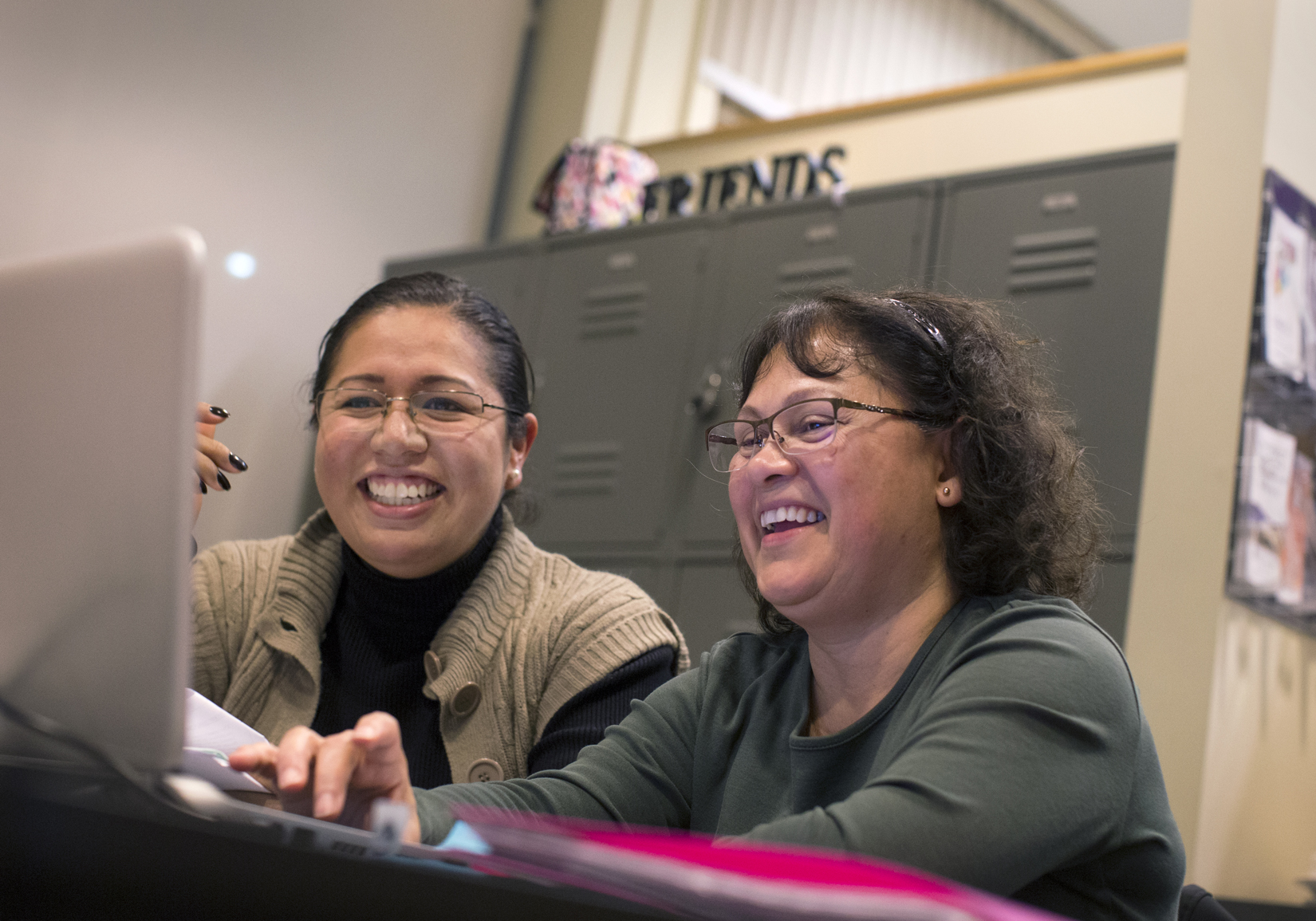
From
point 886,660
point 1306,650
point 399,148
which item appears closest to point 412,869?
point 886,660

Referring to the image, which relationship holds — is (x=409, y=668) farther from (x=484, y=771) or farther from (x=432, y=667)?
(x=484, y=771)

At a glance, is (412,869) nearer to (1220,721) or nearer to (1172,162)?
(1220,721)

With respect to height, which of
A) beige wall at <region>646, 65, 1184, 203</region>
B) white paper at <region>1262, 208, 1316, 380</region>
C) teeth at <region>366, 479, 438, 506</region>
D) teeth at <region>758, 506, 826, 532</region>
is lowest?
teeth at <region>758, 506, 826, 532</region>

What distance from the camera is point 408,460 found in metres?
1.61

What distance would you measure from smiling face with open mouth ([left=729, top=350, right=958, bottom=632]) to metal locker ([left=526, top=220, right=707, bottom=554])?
2.02 metres

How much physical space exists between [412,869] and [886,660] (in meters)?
0.61

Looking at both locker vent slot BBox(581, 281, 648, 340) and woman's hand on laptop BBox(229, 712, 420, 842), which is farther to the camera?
locker vent slot BBox(581, 281, 648, 340)

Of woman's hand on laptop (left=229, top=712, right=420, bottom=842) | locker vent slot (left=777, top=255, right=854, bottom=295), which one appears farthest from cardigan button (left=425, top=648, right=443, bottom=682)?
locker vent slot (left=777, top=255, right=854, bottom=295)

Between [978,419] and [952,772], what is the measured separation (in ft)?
1.43

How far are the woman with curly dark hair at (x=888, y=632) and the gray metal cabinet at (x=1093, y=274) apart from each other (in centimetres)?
132

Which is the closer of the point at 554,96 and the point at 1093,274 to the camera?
the point at 1093,274

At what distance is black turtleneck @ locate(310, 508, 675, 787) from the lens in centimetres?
145

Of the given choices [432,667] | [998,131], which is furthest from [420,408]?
[998,131]

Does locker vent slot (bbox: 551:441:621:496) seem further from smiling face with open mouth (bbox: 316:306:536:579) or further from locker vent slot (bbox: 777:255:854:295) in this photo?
smiling face with open mouth (bbox: 316:306:536:579)
